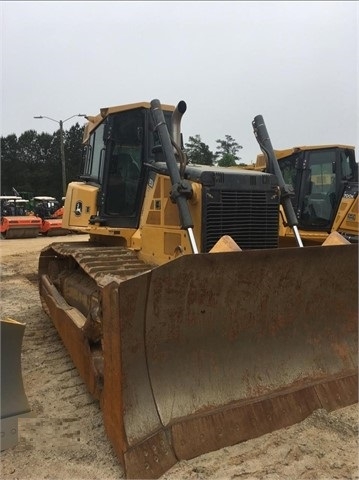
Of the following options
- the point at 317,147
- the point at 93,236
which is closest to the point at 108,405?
the point at 93,236

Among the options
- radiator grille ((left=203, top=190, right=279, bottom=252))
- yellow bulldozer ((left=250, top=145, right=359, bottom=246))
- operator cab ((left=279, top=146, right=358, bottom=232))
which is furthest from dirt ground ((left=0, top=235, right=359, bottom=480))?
operator cab ((left=279, top=146, right=358, bottom=232))

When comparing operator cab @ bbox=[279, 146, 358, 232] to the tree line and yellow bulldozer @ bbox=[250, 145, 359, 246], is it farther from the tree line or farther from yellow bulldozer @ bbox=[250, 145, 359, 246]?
the tree line

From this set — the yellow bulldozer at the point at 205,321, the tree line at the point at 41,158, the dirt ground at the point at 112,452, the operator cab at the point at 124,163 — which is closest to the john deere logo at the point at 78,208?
the operator cab at the point at 124,163

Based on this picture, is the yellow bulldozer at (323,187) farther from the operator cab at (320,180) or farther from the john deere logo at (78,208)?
the john deere logo at (78,208)

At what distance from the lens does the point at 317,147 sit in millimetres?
9344

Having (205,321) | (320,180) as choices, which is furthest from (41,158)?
(205,321)

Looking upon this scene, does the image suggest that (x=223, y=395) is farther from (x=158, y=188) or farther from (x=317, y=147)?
(x=317, y=147)

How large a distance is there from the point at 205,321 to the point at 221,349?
9.3 inches

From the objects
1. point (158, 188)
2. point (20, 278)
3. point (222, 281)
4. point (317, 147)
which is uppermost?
point (317, 147)

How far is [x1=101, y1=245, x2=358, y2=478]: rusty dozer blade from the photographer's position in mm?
2730

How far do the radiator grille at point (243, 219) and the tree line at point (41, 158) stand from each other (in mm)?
45299

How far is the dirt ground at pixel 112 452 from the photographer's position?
8.46ft

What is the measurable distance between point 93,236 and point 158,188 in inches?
69.8

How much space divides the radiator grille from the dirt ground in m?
1.66
